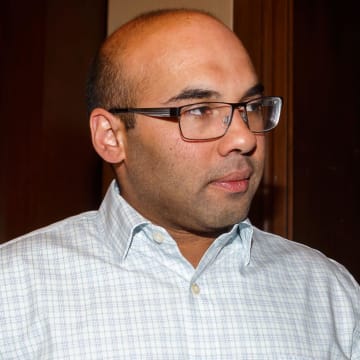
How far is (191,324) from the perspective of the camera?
103 centimetres

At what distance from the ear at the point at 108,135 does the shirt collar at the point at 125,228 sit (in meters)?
0.08

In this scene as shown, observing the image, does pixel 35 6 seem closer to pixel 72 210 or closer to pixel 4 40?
pixel 4 40

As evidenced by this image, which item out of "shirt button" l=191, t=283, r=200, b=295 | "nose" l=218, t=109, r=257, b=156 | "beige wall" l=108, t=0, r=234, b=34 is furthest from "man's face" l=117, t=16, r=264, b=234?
"beige wall" l=108, t=0, r=234, b=34

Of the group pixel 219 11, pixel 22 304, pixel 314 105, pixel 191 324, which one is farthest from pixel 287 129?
pixel 22 304

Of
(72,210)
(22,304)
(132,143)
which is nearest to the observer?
(22,304)

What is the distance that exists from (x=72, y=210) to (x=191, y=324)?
55 centimetres

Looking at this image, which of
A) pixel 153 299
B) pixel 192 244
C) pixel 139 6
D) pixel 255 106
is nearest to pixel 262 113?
pixel 255 106

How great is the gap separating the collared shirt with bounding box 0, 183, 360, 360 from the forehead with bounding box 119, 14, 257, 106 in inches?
9.6

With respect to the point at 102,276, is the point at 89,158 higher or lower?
higher

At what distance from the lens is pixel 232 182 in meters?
1.05

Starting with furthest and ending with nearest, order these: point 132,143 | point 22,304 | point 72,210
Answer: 1. point 72,210
2. point 132,143
3. point 22,304

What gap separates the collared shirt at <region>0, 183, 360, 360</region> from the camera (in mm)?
1006

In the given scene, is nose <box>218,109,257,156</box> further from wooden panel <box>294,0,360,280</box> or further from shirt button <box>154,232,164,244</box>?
wooden panel <box>294,0,360,280</box>

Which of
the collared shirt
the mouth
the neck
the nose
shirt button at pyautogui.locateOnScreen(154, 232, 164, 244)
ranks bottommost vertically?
the collared shirt
